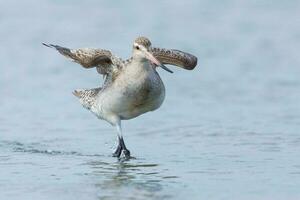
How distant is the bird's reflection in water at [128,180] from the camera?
924 cm

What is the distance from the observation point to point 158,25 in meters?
20.7

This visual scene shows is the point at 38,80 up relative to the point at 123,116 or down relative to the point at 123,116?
up

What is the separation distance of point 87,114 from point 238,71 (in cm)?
359

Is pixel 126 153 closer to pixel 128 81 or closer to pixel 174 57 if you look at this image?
pixel 128 81

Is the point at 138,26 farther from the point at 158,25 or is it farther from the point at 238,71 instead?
the point at 238,71

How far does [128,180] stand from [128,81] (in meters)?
1.92

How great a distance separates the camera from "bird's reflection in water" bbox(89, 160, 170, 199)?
9242 millimetres

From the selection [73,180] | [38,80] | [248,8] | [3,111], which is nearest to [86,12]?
[248,8]

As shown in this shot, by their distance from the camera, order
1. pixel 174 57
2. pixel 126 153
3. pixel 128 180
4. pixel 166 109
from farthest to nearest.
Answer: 1. pixel 166 109
2. pixel 174 57
3. pixel 126 153
4. pixel 128 180

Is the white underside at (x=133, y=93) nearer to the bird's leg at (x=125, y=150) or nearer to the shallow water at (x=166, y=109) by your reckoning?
the bird's leg at (x=125, y=150)

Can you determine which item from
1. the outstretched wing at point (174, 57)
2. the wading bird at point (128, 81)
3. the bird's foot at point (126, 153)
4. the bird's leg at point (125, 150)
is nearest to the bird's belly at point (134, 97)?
the wading bird at point (128, 81)

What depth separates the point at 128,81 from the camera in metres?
11.8

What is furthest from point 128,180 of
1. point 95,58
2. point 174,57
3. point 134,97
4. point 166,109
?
point 166,109

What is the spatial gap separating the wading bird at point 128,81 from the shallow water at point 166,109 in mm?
466
